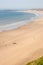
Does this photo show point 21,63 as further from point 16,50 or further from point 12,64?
point 16,50

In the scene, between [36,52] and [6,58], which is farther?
[36,52]

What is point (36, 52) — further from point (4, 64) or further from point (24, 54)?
point (4, 64)

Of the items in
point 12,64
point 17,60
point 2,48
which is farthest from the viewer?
point 2,48

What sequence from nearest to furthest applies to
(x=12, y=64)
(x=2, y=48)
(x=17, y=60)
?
(x=12, y=64)
(x=17, y=60)
(x=2, y=48)

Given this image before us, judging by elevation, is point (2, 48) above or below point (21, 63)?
above

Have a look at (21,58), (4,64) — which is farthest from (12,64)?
(21,58)

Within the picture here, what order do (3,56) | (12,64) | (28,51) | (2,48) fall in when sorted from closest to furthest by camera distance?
(12,64) < (3,56) < (28,51) < (2,48)

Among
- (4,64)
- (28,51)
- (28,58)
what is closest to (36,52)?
(28,51)

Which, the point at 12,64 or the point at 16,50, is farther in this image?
the point at 16,50

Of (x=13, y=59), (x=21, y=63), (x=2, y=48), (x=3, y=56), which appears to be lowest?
(x=21, y=63)
